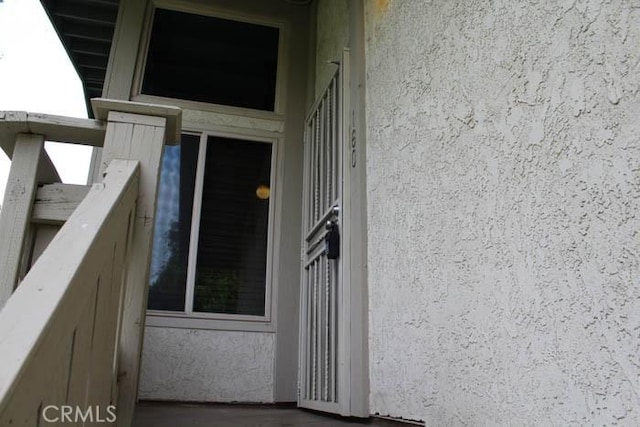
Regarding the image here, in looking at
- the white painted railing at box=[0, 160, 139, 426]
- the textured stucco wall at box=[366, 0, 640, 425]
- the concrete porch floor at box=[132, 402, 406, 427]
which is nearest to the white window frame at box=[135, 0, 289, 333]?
the concrete porch floor at box=[132, 402, 406, 427]

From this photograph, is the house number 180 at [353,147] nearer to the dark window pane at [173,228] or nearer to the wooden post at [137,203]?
the wooden post at [137,203]

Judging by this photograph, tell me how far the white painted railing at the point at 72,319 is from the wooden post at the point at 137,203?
71mm

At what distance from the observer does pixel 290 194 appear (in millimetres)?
3514

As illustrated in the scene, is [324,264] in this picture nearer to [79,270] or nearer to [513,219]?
[513,219]

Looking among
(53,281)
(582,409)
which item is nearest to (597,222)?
(582,409)

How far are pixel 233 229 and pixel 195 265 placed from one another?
345 mm

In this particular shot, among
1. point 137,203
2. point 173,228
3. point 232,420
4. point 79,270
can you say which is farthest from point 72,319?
point 173,228

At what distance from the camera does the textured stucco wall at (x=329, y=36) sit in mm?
3012

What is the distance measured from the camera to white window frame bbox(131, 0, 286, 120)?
3.57 metres

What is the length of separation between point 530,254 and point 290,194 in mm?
2484

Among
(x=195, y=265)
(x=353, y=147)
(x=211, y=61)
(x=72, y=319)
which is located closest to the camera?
(x=72, y=319)

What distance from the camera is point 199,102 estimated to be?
11.9 feet

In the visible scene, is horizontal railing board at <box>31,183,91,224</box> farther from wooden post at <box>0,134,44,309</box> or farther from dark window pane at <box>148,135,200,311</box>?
dark window pane at <box>148,135,200,311</box>

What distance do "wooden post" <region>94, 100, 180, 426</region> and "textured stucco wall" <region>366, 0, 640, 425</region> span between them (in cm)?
83
